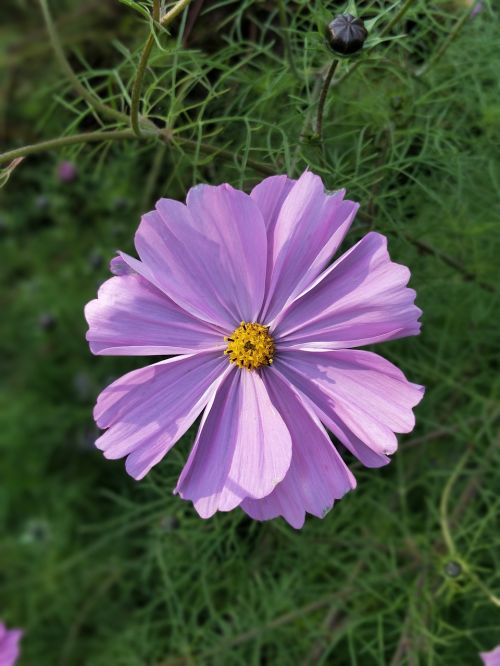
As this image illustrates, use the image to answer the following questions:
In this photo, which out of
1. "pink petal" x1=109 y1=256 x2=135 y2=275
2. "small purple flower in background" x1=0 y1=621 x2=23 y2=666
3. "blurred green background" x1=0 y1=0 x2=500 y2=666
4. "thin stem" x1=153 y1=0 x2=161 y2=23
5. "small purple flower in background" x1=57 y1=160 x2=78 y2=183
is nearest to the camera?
"thin stem" x1=153 y1=0 x2=161 y2=23

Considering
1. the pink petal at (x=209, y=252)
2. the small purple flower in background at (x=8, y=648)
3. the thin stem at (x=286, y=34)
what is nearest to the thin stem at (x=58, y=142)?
the pink petal at (x=209, y=252)

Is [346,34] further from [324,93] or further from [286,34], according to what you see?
[286,34]

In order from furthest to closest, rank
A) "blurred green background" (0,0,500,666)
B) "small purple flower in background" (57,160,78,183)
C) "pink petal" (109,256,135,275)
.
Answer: "small purple flower in background" (57,160,78,183), "blurred green background" (0,0,500,666), "pink petal" (109,256,135,275)

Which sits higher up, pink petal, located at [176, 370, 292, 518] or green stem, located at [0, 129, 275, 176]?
green stem, located at [0, 129, 275, 176]

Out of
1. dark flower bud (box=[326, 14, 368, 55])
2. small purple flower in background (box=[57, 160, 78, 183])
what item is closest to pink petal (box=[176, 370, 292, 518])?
dark flower bud (box=[326, 14, 368, 55])

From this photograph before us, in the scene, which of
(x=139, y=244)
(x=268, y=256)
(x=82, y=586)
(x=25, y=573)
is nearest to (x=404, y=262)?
(x=268, y=256)

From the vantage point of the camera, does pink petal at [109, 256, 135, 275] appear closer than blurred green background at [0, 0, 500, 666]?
Yes

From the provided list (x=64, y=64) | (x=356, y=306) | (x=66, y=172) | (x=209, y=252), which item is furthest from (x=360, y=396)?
(x=66, y=172)

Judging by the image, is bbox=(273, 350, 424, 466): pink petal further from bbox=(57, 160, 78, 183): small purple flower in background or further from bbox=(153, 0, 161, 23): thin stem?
bbox=(57, 160, 78, 183): small purple flower in background
